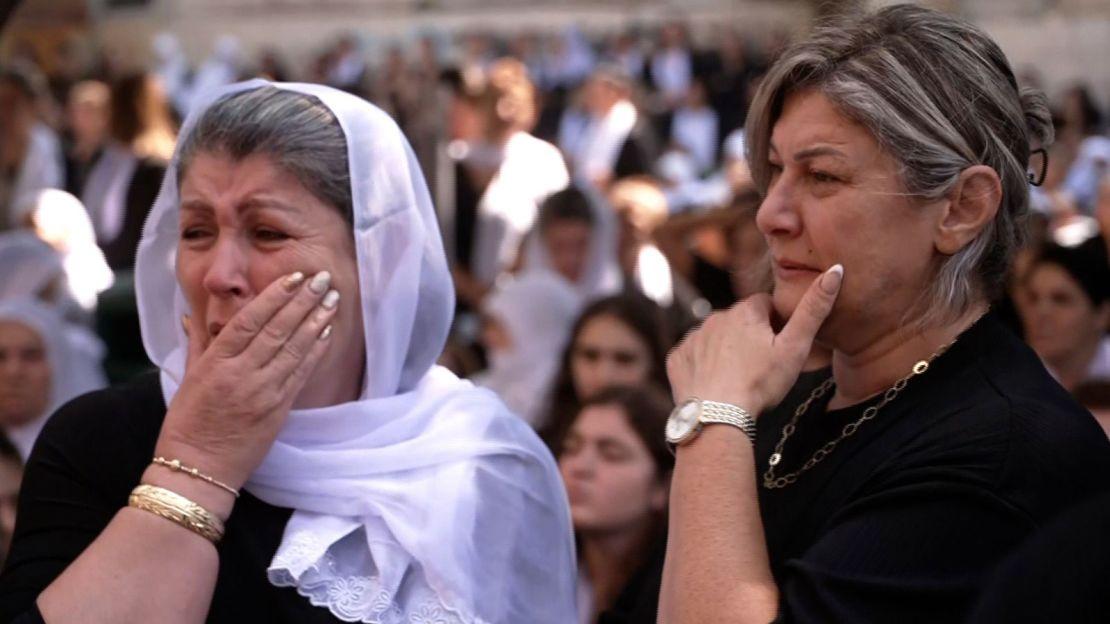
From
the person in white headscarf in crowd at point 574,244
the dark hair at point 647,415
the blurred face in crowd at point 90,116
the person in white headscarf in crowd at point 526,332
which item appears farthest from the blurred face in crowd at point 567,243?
the blurred face in crowd at point 90,116

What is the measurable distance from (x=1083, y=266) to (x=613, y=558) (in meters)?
2.70

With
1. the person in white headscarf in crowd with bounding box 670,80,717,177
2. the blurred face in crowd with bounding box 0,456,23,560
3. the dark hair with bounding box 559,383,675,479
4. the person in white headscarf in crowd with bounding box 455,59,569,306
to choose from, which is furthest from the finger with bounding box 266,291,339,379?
the person in white headscarf in crowd with bounding box 670,80,717,177

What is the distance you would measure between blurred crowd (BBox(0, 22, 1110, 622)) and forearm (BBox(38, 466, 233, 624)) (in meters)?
0.77

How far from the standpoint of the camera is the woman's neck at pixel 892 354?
2.38m

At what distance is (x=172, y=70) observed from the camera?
24031mm

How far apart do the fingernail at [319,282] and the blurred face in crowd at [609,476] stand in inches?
62.0

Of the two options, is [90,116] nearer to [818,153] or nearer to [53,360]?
[53,360]

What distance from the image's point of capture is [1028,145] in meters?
2.40

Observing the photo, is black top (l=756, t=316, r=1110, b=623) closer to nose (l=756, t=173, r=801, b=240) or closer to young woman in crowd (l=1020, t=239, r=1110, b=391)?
nose (l=756, t=173, r=801, b=240)

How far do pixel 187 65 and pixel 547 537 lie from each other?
25061 millimetres

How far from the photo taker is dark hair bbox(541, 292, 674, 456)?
18.6 feet

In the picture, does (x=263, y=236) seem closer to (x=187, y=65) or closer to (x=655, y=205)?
(x=655, y=205)

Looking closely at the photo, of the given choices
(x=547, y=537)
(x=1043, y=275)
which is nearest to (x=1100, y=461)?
(x=547, y=537)

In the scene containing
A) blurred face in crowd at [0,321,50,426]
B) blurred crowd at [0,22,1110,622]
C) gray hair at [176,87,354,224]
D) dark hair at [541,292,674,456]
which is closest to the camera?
gray hair at [176,87,354,224]
